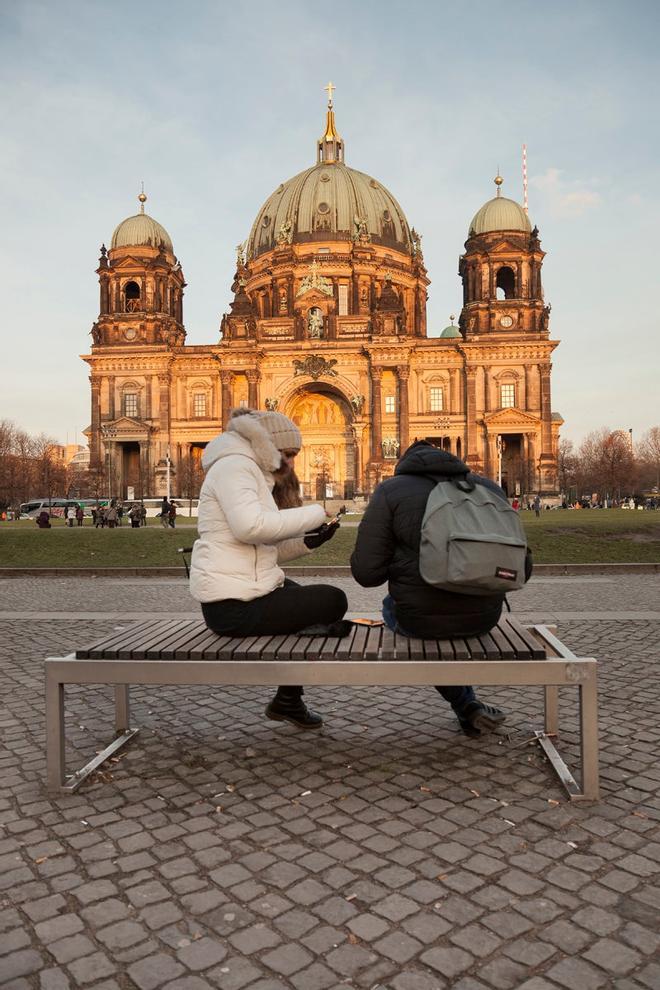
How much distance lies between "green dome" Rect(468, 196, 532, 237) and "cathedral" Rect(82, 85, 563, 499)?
12 cm

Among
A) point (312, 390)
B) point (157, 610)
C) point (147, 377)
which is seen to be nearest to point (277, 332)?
point (312, 390)

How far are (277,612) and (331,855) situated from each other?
1451 millimetres

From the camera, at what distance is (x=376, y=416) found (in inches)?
2356

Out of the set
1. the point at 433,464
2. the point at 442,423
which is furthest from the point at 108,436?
the point at 433,464

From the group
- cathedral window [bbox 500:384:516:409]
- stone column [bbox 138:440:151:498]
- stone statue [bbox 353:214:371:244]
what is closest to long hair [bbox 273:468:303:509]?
cathedral window [bbox 500:384:516:409]

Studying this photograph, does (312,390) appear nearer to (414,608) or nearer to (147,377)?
(147,377)

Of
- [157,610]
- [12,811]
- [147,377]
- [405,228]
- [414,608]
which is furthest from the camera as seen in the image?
[405,228]

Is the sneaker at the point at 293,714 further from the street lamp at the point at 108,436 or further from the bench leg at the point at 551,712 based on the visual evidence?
the street lamp at the point at 108,436

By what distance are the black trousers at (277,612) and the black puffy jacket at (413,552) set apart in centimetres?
30

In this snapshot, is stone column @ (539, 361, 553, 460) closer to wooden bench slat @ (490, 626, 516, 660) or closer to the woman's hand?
wooden bench slat @ (490, 626, 516, 660)

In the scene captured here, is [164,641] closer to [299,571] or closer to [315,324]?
[299,571]

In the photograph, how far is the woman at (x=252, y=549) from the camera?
4.28 m

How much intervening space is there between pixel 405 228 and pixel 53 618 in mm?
69713

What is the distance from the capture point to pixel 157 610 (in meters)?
11.2
